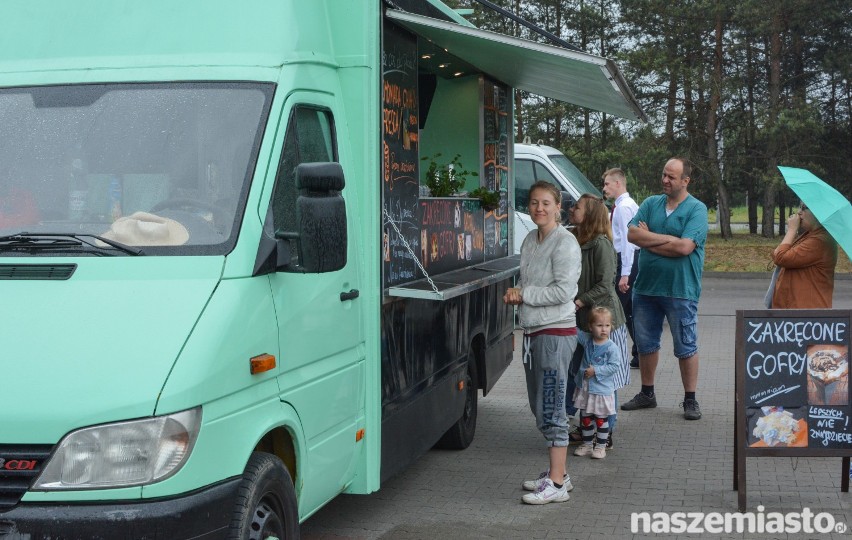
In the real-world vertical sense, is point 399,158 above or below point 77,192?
above

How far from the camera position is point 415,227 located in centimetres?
635

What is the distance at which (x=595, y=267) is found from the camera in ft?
25.8

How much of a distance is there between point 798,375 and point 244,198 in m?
3.67

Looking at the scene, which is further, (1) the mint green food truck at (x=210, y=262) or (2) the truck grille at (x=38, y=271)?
(2) the truck grille at (x=38, y=271)

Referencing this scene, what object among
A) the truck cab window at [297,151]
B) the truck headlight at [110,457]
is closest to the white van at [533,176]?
the truck cab window at [297,151]

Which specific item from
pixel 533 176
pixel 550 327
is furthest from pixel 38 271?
pixel 533 176

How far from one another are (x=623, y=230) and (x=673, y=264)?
2.61 metres

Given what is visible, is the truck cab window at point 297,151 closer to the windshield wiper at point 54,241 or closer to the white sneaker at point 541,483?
the windshield wiper at point 54,241

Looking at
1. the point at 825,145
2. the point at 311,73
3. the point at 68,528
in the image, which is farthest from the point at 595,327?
the point at 825,145

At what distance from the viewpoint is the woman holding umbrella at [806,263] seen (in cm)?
703

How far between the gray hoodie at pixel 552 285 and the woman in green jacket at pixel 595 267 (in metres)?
1.20

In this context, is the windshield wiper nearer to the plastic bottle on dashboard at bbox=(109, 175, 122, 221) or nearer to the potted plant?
the plastic bottle on dashboard at bbox=(109, 175, 122, 221)

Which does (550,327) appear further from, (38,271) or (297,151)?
(38,271)

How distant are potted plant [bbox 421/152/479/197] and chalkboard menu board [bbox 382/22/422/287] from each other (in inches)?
37.3
